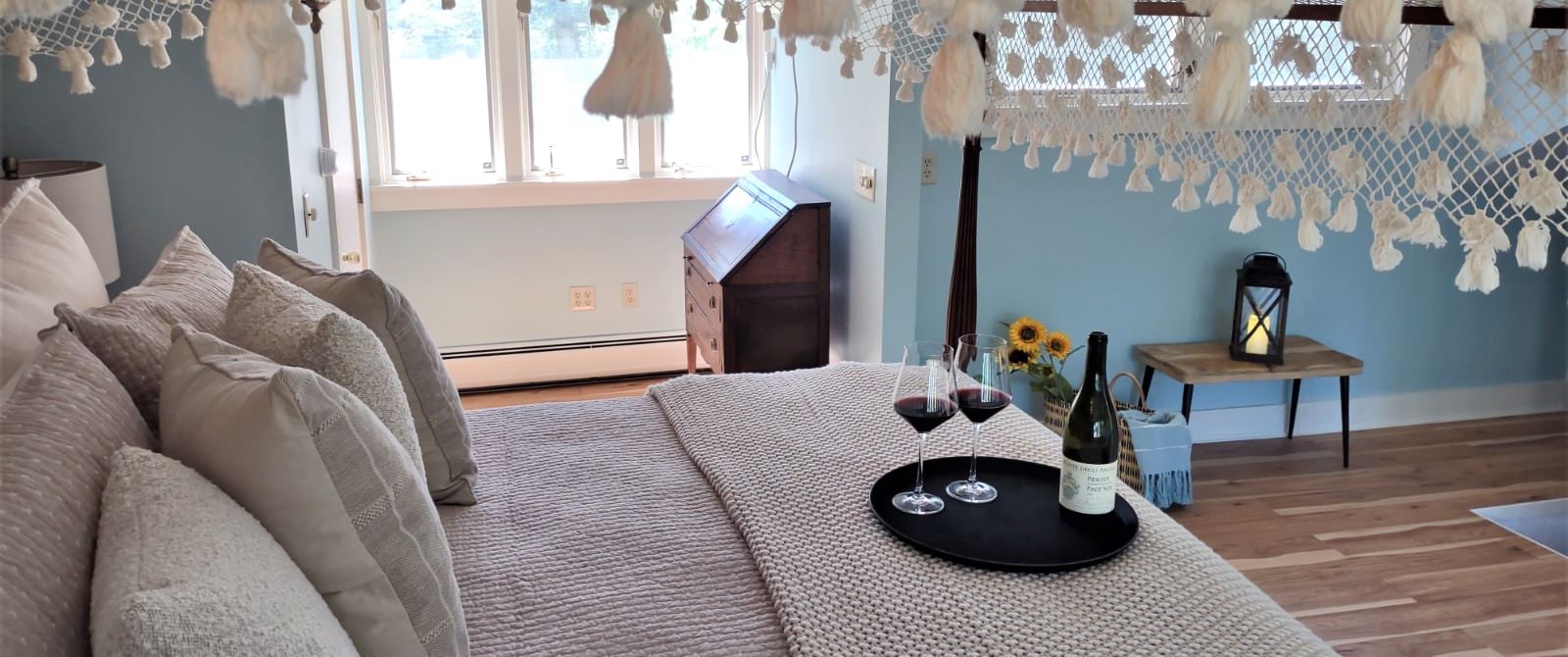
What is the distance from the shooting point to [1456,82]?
0.80 metres

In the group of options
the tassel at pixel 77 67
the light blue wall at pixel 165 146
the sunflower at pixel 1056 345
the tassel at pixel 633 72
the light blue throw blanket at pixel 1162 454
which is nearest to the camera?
the tassel at pixel 633 72

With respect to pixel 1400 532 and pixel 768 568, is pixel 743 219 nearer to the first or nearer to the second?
pixel 1400 532

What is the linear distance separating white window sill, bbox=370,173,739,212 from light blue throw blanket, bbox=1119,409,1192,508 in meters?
2.17

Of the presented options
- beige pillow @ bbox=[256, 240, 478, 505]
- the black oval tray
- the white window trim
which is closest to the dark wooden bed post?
the black oval tray

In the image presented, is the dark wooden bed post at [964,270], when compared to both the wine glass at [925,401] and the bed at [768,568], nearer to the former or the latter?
the bed at [768,568]

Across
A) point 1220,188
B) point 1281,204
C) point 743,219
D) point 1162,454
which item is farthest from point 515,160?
point 1281,204

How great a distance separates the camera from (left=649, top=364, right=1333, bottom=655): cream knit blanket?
50.2 inches

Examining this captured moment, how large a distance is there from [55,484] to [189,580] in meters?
0.22

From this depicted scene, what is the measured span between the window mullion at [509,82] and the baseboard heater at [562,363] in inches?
29.2

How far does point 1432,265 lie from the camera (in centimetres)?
399

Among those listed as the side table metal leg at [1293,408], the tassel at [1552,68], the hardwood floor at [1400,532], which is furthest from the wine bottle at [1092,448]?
the side table metal leg at [1293,408]

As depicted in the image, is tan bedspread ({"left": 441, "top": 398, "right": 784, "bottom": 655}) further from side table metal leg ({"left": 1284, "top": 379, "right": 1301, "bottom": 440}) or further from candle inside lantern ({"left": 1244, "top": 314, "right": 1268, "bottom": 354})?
side table metal leg ({"left": 1284, "top": 379, "right": 1301, "bottom": 440})

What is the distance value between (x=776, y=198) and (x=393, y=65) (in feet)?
5.84

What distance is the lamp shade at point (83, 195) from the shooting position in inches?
90.0
